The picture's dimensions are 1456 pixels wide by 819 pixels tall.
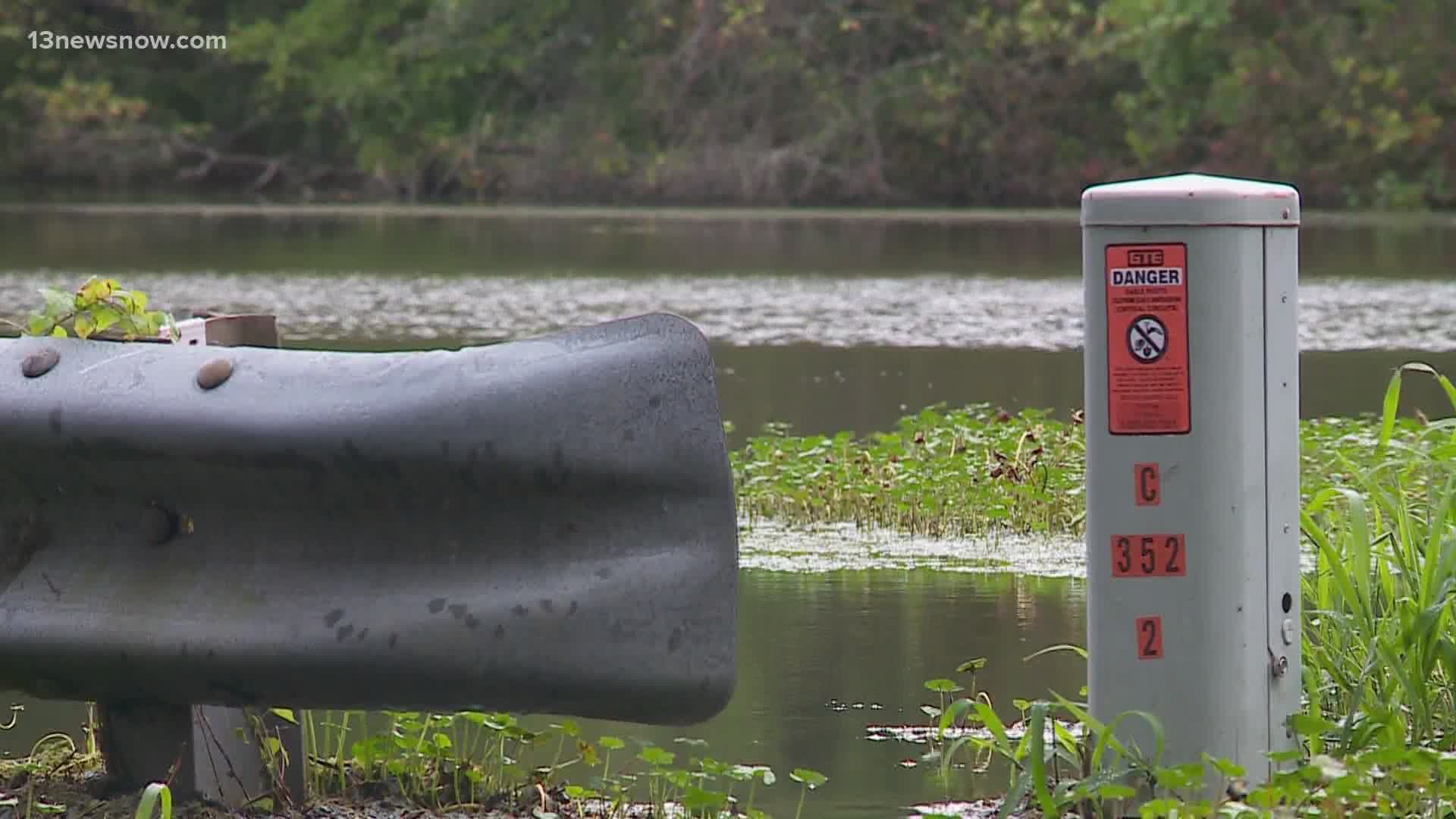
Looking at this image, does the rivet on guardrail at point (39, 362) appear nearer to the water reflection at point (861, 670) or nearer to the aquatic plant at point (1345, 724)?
the water reflection at point (861, 670)

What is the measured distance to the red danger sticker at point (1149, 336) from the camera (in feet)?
14.6

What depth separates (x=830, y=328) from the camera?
65.9ft

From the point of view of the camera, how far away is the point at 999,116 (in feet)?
143

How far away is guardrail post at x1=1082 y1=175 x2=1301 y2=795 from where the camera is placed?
446 centimetres

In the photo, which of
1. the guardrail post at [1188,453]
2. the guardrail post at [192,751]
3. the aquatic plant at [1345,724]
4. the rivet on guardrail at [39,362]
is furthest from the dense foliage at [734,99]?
the rivet on guardrail at [39,362]

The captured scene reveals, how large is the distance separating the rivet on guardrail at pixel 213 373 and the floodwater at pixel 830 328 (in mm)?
1487

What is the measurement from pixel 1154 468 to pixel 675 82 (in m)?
41.1

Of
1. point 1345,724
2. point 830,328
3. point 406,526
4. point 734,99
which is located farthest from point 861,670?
point 734,99

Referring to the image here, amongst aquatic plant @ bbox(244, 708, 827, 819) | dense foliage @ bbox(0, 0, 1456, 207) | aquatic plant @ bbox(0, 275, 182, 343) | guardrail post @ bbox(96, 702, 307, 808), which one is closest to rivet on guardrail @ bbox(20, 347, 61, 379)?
aquatic plant @ bbox(0, 275, 182, 343)

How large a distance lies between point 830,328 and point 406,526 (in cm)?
1575

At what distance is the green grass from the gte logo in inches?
162

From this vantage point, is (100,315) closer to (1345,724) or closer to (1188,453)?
(1188,453)

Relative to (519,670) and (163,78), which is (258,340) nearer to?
(519,670)

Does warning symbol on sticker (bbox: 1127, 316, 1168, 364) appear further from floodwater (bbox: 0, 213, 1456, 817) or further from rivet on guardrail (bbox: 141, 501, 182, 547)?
rivet on guardrail (bbox: 141, 501, 182, 547)
